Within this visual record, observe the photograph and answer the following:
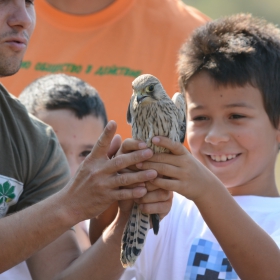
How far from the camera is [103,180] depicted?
288 cm

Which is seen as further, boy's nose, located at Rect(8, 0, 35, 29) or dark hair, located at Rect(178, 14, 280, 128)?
dark hair, located at Rect(178, 14, 280, 128)

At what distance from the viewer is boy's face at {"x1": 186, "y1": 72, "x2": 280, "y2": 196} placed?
3.76 m

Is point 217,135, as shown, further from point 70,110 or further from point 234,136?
point 70,110

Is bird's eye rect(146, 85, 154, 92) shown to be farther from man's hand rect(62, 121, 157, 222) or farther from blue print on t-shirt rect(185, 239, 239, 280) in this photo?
blue print on t-shirt rect(185, 239, 239, 280)

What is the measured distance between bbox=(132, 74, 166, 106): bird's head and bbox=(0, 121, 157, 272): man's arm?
0.23 m

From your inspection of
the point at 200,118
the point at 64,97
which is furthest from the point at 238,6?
the point at 200,118

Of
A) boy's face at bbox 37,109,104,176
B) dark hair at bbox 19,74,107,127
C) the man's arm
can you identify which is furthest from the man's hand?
dark hair at bbox 19,74,107,127

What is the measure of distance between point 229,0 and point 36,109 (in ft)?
52.2

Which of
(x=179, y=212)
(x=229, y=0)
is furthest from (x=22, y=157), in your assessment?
(x=229, y=0)

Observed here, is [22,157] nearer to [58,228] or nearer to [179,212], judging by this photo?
[58,228]

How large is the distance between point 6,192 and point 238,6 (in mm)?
16082

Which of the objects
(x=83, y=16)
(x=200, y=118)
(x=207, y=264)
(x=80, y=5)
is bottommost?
(x=207, y=264)

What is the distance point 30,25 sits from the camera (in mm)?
3596

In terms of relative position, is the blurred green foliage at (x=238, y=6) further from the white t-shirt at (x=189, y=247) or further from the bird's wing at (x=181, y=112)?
the bird's wing at (x=181, y=112)
